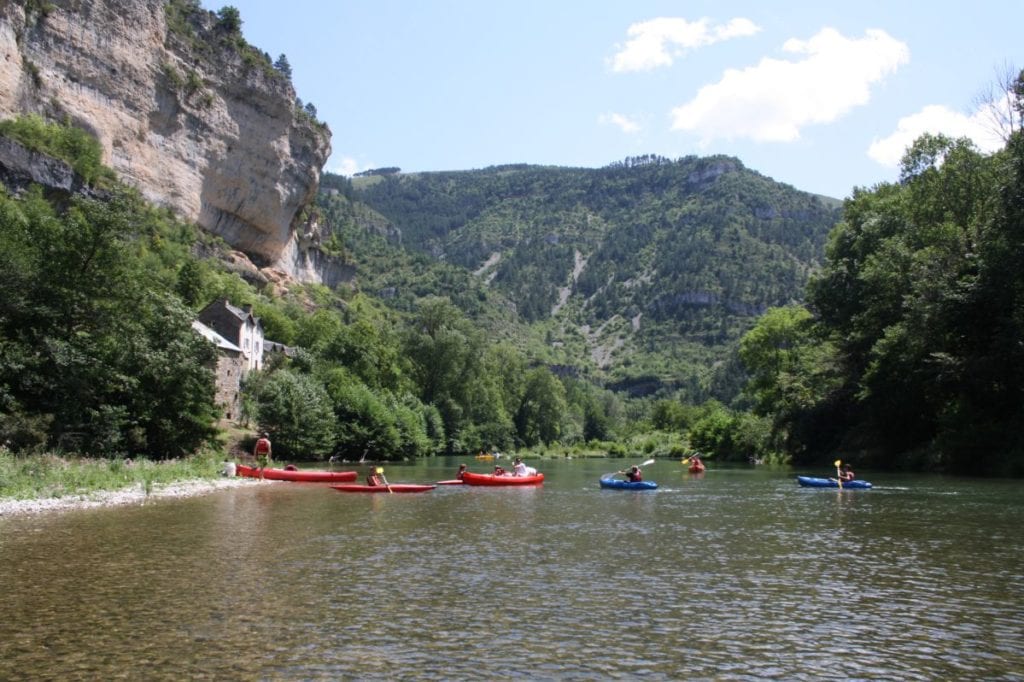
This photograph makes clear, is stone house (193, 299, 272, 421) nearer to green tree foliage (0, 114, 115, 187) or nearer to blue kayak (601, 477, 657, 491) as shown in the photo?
blue kayak (601, 477, 657, 491)

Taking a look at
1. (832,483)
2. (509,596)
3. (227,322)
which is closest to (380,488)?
(832,483)

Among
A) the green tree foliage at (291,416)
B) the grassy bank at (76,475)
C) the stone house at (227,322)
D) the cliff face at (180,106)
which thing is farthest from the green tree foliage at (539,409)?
the grassy bank at (76,475)

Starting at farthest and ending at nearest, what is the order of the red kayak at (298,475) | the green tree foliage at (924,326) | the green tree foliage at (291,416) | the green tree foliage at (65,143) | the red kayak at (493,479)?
the green tree foliage at (65,143) < the green tree foliage at (291,416) < the green tree foliage at (924,326) < the red kayak at (493,479) < the red kayak at (298,475)

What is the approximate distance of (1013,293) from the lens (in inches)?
1499

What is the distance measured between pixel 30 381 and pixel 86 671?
25.9m

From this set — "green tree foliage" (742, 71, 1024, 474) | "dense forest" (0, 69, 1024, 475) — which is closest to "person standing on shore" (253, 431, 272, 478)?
"dense forest" (0, 69, 1024, 475)

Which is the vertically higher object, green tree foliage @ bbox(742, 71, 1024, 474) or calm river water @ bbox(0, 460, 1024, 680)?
green tree foliage @ bbox(742, 71, 1024, 474)

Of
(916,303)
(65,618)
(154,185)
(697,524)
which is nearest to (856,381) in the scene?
(916,303)

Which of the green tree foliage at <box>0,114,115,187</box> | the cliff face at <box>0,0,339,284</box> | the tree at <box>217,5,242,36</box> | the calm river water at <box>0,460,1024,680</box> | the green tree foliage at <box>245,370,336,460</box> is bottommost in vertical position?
the calm river water at <box>0,460,1024,680</box>

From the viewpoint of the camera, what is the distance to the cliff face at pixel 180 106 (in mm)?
78250

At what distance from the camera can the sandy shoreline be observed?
22062 millimetres

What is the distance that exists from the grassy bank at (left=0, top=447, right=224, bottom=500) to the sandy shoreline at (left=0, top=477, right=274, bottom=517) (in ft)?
1.14

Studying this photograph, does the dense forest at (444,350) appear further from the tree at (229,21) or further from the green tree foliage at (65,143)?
the tree at (229,21)

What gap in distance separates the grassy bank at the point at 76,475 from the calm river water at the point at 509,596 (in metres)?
3.31
